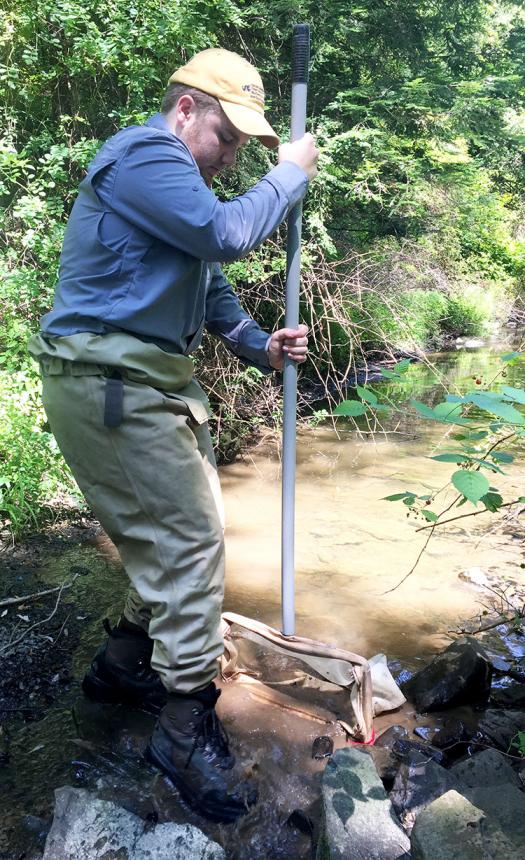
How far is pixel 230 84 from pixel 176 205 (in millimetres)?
459

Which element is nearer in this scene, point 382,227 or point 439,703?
point 439,703

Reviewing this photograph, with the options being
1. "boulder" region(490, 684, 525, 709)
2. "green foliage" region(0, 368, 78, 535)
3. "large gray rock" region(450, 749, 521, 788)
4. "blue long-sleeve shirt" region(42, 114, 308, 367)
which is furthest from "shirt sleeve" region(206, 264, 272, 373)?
"green foliage" region(0, 368, 78, 535)

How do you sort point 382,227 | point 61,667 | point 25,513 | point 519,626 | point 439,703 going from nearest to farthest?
1. point 439,703
2. point 61,667
3. point 519,626
4. point 25,513
5. point 382,227

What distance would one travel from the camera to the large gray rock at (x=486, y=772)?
1979 mm

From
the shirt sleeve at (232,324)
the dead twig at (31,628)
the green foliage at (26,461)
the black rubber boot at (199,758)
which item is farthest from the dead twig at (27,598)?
the shirt sleeve at (232,324)

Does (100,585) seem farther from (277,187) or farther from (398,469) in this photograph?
(398,469)

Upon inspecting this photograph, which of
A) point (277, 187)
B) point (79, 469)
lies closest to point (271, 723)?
point (79, 469)

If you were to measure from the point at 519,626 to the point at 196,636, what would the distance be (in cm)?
194

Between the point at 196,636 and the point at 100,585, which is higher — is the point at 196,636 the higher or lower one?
the higher one

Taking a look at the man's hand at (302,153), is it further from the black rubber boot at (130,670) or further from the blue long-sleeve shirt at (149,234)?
the black rubber boot at (130,670)

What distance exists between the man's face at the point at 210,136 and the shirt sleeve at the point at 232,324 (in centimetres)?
52

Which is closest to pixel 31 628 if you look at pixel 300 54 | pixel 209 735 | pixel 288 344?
pixel 209 735

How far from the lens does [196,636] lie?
6.66 feet

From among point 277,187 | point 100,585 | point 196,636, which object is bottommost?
point 100,585
